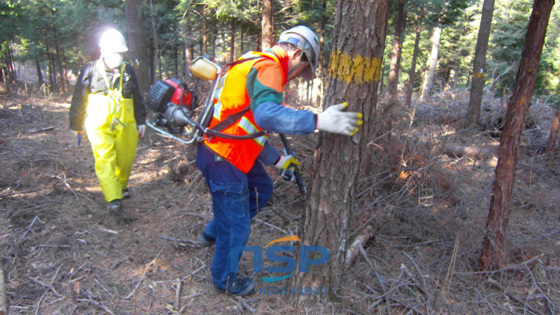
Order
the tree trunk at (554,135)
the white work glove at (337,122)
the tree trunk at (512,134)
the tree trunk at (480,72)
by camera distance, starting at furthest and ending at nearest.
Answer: the tree trunk at (480,72)
the tree trunk at (554,135)
the tree trunk at (512,134)
the white work glove at (337,122)

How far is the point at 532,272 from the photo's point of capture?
2941 millimetres

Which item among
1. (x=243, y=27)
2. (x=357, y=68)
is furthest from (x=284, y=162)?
(x=243, y=27)

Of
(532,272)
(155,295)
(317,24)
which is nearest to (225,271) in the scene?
(155,295)

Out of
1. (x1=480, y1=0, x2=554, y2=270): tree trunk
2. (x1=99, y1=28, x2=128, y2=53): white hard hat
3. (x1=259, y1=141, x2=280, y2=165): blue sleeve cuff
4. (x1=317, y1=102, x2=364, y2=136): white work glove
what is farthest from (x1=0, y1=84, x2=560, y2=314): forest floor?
(x1=99, y1=28, x2=128, y2=53): white hard hat

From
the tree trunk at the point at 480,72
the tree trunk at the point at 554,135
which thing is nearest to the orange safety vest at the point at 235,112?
the tree trunk at the point at 554,135

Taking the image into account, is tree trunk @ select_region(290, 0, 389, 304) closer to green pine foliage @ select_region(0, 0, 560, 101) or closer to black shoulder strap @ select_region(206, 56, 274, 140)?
black shoulder strap @ select_region(206, 56, 274, 140)

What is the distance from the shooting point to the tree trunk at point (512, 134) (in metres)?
2.64

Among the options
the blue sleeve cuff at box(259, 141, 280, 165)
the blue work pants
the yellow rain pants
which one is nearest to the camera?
the blue work pants

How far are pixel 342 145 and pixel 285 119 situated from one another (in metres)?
0.43

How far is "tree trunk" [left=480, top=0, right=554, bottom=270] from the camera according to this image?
2641 millimetres

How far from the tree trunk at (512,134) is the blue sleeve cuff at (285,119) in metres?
1.81

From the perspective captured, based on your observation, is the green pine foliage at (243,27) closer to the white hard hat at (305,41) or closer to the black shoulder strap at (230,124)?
the white hard hat at (305,41)

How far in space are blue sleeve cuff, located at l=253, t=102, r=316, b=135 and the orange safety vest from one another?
0.35 metres

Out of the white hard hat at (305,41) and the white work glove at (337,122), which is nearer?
the white work glove at (337,122)
